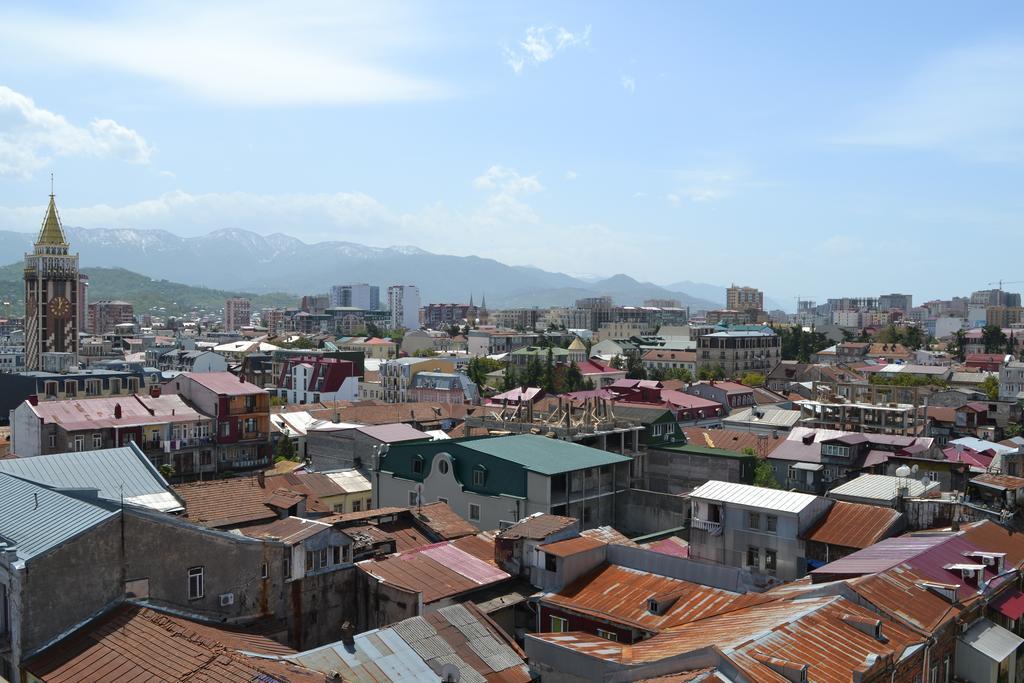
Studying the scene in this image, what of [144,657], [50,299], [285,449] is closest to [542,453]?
[144,657]

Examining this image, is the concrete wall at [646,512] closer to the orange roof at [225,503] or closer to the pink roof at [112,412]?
the orange roof at [225,503]

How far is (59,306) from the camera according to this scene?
94938 mm

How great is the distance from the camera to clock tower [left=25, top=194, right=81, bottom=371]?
93.5 metres

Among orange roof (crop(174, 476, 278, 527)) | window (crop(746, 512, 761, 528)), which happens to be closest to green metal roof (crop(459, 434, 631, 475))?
window (crop(746, 512, 761, 528))

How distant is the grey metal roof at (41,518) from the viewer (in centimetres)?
1834

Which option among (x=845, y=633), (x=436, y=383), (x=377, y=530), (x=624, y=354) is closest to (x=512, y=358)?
(x=624, y=354)

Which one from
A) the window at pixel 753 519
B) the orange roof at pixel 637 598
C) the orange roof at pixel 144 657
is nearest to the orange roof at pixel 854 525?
the window at pixel 753 519

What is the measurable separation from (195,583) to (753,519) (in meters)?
17.4

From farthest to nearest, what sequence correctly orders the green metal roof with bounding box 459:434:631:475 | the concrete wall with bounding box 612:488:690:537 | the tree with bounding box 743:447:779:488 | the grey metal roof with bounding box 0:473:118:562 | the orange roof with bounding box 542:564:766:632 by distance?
the tree with bounding box 743:447:779:488 < the concrete wall with bounding box 612:488:690:537 < the green metal roof with bounding box 459:434:631:475 < the orange roof with bounding box 542:564:766:632 < the grey metal roof with bounding box 0:473:118:562

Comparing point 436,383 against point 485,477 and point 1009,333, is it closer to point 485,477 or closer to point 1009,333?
point 485,477

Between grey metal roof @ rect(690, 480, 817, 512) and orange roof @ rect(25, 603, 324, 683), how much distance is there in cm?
1591

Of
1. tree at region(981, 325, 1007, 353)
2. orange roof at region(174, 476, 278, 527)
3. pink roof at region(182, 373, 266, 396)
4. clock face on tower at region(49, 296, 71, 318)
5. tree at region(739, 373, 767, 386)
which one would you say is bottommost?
tree at region(739, 373, 767, 386)

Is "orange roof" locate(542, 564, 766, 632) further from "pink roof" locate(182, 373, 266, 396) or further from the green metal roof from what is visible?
"pink roof" locate(182, 373, 266, 396)

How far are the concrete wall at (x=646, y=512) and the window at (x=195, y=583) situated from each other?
20098mm
